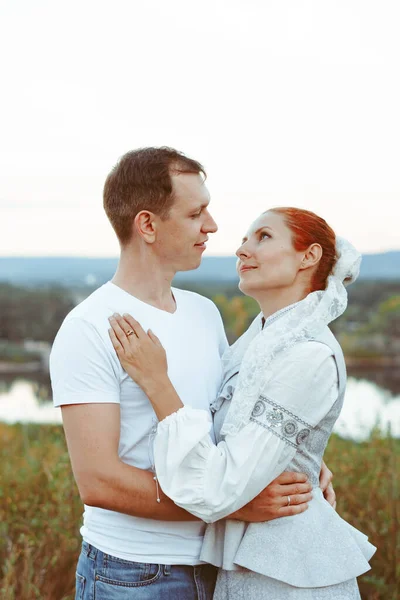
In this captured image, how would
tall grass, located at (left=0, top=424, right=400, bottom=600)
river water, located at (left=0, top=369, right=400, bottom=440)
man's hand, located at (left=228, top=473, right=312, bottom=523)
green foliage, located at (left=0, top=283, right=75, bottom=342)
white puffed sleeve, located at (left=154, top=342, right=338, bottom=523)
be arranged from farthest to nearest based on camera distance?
green foliage, located at (left=0, top=283, right=75, bottom=342) → river water, located at (left=0, top=369, right=400, bottom=440) → tall grass, located at (left=0, top=424, right=400, bottom=600) → man's hand, located at (left=228, top=473, right=312, bottom=523) → white puffed sleeve, located at (left=154, top=342, right=338, bottom=523)

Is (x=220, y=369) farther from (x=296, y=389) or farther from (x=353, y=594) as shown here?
(x=353, y=594)

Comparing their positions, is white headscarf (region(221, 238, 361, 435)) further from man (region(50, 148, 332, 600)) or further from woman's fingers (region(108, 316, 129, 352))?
woman's fingers (region(108, 316, 129, 352))

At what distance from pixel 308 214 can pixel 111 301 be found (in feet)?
2.23

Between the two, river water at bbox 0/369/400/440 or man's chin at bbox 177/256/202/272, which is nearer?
man's chin at bbox 177/256/202/272

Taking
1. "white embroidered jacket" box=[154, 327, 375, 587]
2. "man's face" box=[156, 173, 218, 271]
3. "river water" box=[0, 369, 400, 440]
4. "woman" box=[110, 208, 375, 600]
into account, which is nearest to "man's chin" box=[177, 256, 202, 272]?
"man's face" box=[156, 173, 218, 271]

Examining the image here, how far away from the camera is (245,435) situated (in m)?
2.14

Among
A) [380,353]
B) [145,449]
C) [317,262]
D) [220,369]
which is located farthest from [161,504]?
[380,353]

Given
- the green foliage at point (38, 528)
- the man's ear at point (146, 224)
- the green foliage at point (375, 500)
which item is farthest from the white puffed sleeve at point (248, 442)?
the green foliage at point (375, 500)

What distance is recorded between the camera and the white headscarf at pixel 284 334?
87.0 inches

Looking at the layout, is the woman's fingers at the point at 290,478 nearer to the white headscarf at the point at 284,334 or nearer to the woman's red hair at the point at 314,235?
the white headscarf at the point at 284,334

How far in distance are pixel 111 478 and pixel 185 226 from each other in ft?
2.67

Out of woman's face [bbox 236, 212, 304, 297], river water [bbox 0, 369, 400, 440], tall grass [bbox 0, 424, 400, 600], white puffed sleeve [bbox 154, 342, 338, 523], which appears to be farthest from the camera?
river water [bbox 0, 369, 400, 440]

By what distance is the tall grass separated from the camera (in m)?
3.59

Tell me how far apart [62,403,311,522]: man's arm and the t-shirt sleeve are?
1.2 inches
